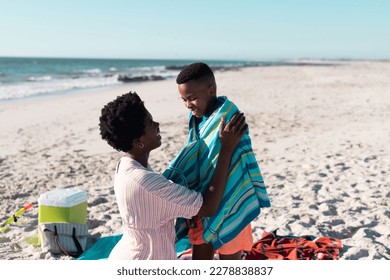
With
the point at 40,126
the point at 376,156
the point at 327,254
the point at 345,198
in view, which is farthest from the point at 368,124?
the point at 40,126

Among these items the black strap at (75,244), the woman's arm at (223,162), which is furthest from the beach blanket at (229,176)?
the black strap at (75,244)

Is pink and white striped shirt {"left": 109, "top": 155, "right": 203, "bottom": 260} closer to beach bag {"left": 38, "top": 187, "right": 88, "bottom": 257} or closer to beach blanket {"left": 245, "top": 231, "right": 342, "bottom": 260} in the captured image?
beach blanket {"left": 245, "top": 231, "right": 342, "bottom": 260}

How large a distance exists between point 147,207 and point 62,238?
1987 millimetres

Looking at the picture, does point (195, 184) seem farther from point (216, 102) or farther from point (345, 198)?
point (345, 198)

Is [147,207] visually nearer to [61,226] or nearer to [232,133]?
[232,133]

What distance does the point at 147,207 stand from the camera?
84.0 inches

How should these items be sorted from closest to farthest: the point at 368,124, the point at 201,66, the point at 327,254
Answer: the point at 201,66, the point at 327,254, the point at 368,124

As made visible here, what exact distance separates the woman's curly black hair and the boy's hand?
406 mm

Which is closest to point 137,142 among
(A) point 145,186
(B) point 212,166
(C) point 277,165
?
(A) point 145,186

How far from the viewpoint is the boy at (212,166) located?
239cm

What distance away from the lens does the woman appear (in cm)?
210

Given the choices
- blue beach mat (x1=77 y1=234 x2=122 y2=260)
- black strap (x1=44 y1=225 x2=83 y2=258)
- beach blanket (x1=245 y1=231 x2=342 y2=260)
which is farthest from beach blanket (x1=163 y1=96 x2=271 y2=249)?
black strap (x1=44 y1=225 x2=83 y2=258)

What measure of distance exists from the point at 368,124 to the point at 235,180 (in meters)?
7.68
